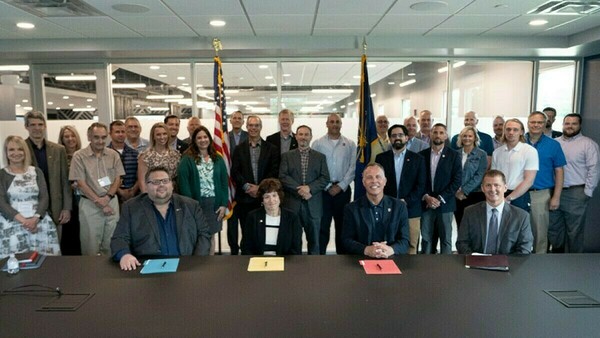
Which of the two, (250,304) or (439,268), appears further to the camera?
(439,268)

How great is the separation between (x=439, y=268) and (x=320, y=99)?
144 inches

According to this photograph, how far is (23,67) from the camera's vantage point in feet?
17.1

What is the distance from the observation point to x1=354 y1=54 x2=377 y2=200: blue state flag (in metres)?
3.96

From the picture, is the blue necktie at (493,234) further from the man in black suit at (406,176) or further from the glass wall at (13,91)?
the glass wall at (13,91)

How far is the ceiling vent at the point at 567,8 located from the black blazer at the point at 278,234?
9.13 feet

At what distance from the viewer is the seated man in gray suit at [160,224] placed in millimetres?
2385

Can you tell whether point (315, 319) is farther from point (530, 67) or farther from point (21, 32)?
point (530, 67)

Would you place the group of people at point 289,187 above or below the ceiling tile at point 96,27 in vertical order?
below

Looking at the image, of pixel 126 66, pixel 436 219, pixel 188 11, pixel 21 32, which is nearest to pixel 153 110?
pixel 126 66

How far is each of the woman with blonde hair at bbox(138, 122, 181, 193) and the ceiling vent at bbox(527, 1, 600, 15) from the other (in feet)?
11.3

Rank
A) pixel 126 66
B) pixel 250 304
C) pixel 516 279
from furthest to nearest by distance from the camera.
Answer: pixel 126 66 < pixel 516 279 < pixel 250 304

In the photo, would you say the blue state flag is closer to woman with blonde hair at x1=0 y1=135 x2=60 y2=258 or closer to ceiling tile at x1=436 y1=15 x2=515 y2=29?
ceiling tile at x1=436 y1=15 x2=515 y2=29

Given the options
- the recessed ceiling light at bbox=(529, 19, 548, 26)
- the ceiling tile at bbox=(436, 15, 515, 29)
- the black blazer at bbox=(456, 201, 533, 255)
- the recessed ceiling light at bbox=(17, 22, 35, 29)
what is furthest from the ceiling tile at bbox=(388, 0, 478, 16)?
the recessed ceiling light at bbox=(17, 22, 35, 29)

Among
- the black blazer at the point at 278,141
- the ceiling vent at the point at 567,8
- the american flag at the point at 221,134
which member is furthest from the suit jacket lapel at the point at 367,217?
the ceiling vent at the point at 567,8
